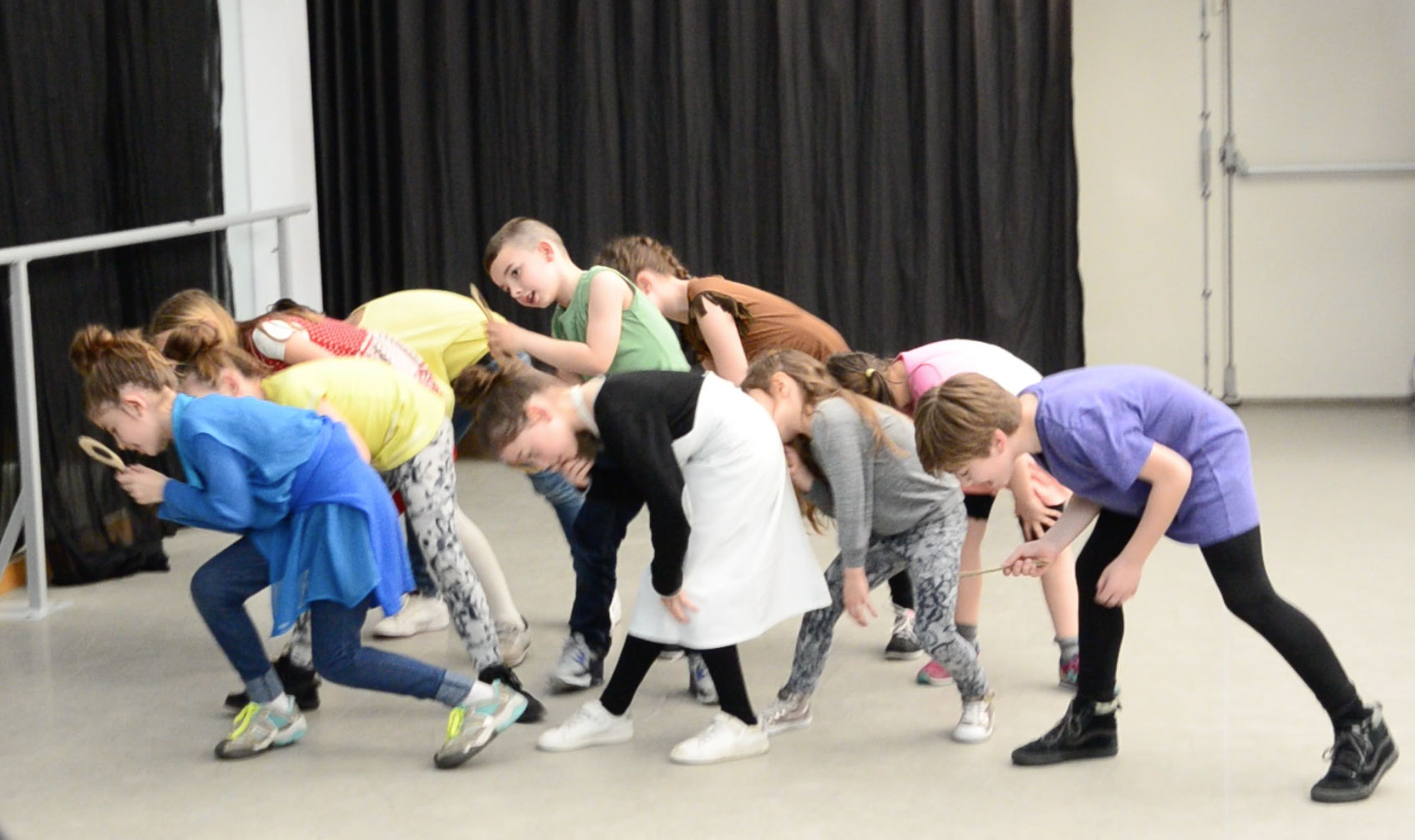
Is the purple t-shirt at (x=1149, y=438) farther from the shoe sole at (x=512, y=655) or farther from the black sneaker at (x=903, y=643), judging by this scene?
the shoe sole at (x=512, y=655)

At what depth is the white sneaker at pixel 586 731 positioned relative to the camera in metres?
2.78

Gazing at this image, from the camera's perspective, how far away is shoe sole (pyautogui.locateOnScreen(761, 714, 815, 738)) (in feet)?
9.30

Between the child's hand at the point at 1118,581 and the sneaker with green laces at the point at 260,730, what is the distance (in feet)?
4.76

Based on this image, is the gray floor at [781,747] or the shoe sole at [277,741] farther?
the shoe sole at [277,741]

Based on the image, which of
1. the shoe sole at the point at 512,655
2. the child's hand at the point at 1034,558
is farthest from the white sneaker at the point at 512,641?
the child's hand at the point at 1034,558

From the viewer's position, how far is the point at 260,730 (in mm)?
2814

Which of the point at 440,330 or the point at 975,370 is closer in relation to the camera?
the point at 975,370

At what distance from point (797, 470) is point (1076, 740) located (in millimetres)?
655

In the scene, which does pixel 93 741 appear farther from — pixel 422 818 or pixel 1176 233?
pixel 1176 233

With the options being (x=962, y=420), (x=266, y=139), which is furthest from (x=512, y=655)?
(x=266, y=139)

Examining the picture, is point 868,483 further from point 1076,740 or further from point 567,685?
point 567,685

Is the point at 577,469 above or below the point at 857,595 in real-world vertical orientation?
above

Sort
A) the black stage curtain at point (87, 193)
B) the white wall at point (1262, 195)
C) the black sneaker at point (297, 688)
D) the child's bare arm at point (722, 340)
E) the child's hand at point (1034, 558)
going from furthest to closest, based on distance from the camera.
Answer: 1. the white wall at point (1262, 195)
2. the black stage curtain at point (87, 193)
3. the child's bare arm at point (722, 340)
4. the black sneaker at point (297, 688)
5. the child's hand at point (1034, 558)

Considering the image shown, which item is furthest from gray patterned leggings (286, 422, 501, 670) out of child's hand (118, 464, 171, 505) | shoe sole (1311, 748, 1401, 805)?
shoe sole (1311, 748, 1401, 805)
